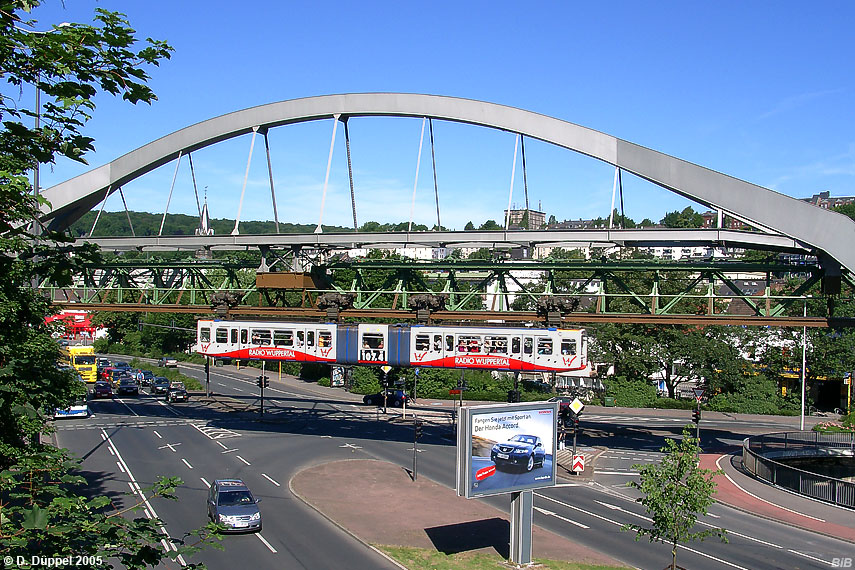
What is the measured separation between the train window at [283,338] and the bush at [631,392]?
4166cm

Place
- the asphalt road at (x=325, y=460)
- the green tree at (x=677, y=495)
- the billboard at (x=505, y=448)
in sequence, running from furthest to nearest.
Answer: the asphalt road at (x=325, y=460) < the billboard at (x=505, y=448) < the green tree at (x=677, y=495)

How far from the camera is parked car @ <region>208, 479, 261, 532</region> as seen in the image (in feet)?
91.9

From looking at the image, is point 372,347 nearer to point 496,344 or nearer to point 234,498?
point 496,344

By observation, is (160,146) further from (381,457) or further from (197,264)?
(381,457)

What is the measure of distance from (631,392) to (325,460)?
41.5 m

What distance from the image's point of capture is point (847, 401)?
71562mm

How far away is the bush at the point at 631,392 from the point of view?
243ft

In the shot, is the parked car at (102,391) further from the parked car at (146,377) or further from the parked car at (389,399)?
the parked car at (389,399)

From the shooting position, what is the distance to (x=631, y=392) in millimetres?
74312

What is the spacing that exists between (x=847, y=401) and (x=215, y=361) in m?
84.6

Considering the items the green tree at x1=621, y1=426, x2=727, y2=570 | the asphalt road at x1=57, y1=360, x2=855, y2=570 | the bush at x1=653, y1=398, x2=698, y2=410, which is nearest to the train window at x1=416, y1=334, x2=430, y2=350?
the asphalt road at x1=57, y1=360, x2=855, y2=570

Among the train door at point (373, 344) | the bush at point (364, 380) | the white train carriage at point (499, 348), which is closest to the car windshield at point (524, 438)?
the white train carriage at point (499, 348)

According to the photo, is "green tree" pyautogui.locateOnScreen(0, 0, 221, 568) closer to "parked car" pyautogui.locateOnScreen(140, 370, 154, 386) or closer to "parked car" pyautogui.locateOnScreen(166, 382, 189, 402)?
"parked car" pyautogui.locateOnScreen(166, 382, 189, 402)

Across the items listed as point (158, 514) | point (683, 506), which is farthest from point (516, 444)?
point (158, 514)
